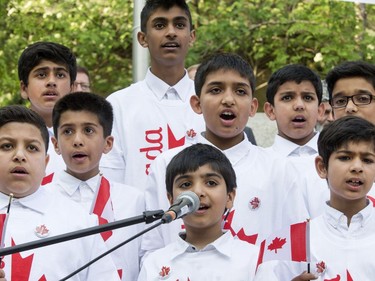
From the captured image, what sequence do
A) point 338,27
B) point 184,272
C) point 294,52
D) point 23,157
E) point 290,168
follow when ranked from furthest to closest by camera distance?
point 294,52 → point 338,27 → point 290,168 → point 23,157 → point 184,272

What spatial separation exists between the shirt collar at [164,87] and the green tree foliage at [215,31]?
6.03 meters

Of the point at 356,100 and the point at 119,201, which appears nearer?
the point at 119,201

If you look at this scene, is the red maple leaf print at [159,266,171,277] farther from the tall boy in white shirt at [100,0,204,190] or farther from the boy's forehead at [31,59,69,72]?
the boy's forehead at [31,59,69,72]

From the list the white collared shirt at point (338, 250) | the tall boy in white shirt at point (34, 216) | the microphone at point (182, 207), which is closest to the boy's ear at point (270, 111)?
the white collared shirt at point (338, 250)

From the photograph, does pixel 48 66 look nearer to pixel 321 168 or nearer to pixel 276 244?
pixel 321 168

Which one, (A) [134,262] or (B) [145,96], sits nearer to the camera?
(A) [134,262]

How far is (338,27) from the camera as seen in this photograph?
1253 centimetres

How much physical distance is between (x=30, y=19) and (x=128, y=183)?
7.09m

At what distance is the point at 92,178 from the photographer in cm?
543

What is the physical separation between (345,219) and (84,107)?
5.57ft

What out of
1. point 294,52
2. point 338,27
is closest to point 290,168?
point 338,27

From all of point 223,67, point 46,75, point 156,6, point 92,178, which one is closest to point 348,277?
point 223,67

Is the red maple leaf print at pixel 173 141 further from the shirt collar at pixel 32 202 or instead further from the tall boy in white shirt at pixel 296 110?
the shirt collar at pixel 32 202

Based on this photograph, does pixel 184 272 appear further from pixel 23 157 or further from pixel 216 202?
pixel 23 157
